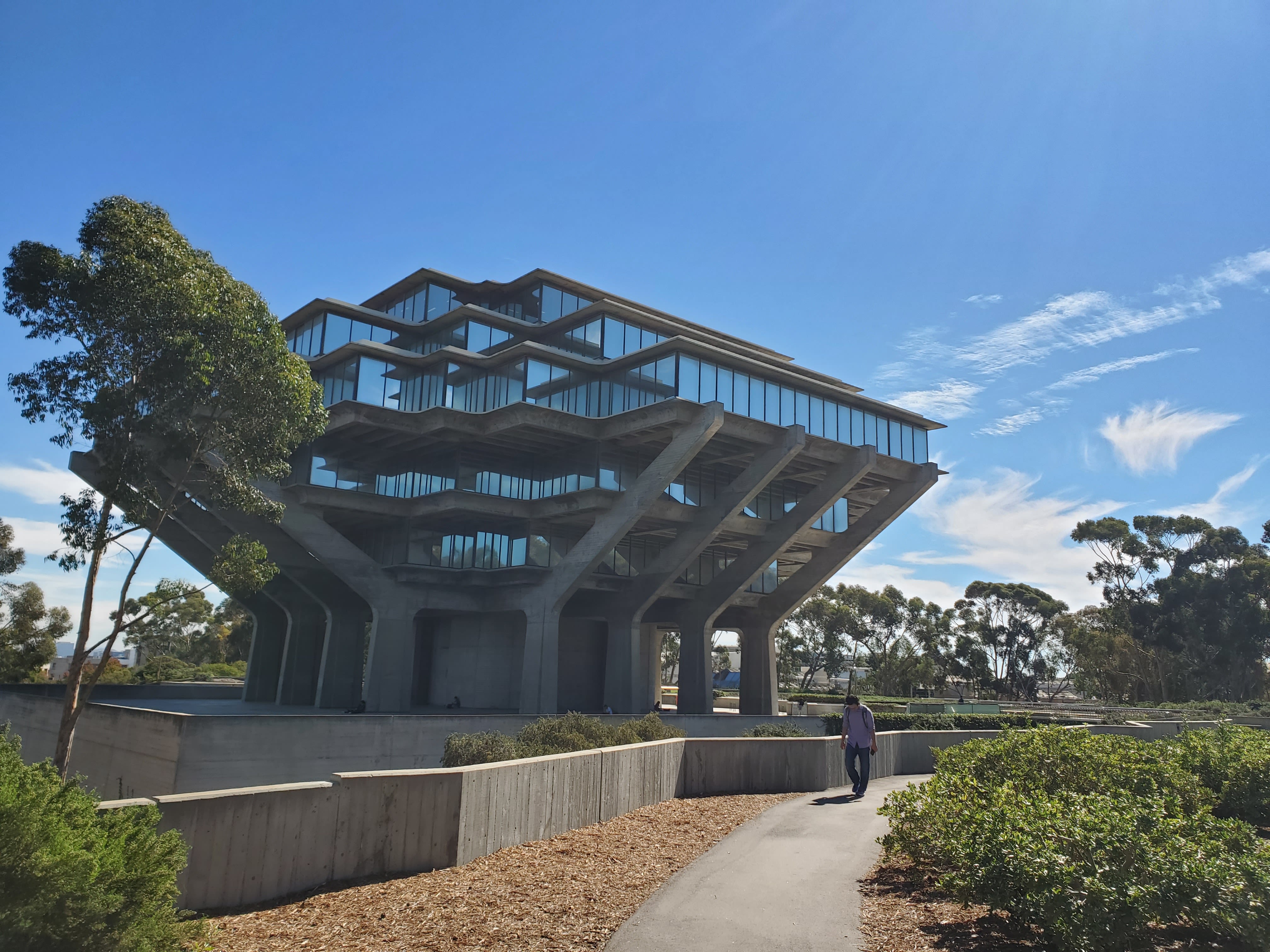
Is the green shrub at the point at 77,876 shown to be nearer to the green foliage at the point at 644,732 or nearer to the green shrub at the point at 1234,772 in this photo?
the green foliage at the point at 644,732

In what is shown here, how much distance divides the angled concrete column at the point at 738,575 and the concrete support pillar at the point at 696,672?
0.08 feet

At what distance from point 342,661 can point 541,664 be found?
448 inches

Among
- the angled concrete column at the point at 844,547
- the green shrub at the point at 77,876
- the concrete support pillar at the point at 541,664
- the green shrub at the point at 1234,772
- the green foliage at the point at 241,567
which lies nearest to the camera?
the green shrub at the point at 77,876

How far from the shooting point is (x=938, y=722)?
28266mm

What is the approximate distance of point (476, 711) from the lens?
147ft

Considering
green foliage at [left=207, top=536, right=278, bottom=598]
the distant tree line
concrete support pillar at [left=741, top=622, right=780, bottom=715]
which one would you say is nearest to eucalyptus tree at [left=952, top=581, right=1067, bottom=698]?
the distant tree line

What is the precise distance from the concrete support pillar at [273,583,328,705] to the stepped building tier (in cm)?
10

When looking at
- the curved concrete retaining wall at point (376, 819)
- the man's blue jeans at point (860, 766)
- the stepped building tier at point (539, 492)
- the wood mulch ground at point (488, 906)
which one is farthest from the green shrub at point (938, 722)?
the wood mulch ground at point (488, 906)

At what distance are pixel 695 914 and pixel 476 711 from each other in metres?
38.6

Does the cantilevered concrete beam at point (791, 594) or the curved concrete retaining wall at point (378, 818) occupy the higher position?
the cantilevered concrete beam at point (791, 594)

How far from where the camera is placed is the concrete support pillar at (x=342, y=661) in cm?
4406

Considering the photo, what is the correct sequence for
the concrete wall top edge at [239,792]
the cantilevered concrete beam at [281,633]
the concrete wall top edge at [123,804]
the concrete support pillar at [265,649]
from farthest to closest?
the concrete support pillar at [265,649] < the cantilevered concrete beam at [281,633] < the concrete wall top edge at [239,792] < the concrete wall top edge at [123,804]

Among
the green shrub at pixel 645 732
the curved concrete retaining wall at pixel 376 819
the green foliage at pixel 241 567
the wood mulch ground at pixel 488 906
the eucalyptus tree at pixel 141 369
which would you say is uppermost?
the eucalyptus tree at pixel 141 369

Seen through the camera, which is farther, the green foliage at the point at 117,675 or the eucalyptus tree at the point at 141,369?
the green foliage at the point at 117,675
